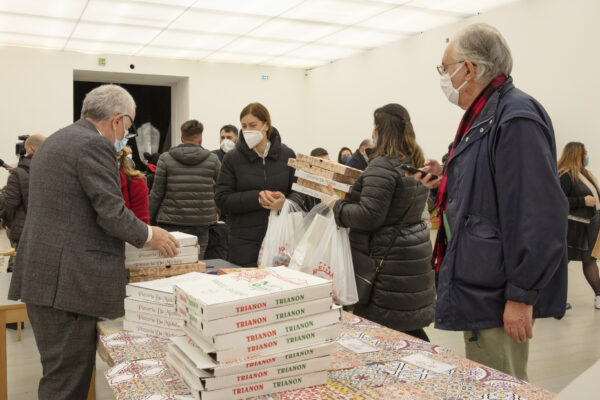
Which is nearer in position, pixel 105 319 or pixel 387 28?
pixel 105 319

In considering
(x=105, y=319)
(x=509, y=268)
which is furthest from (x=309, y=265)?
(x=509, y=268)

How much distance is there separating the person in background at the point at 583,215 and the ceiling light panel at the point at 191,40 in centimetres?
589

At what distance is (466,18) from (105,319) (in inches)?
289

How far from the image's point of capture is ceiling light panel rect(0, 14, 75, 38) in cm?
806

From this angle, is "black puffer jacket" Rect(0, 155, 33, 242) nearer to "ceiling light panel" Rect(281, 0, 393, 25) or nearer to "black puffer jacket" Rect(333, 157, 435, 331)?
"black puffer jacket" Rect(333, 157, 435, 331)

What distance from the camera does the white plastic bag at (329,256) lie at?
2562 millimetres

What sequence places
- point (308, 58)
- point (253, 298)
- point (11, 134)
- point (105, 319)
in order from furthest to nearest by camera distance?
point (308, 58)
point (11, 134)
point (105, 319)
point (253, 298)

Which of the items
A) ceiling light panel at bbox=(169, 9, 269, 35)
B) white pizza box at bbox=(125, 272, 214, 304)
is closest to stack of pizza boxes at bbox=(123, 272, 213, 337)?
white pizza box at bbox=(125, 272, 214, 304)

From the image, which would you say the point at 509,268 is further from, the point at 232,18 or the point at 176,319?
the point at 232,18

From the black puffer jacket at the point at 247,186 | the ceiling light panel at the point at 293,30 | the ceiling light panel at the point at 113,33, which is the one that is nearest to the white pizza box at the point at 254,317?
the black puffer jacket at the point at 247,186

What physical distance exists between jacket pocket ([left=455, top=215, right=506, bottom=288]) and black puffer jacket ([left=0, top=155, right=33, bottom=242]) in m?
3.84

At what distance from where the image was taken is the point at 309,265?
2594 mm

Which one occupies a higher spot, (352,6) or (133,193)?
(352,6)

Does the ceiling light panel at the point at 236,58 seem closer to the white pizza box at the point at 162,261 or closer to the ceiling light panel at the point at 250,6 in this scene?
the ceiling light panel at the point at 250,6
